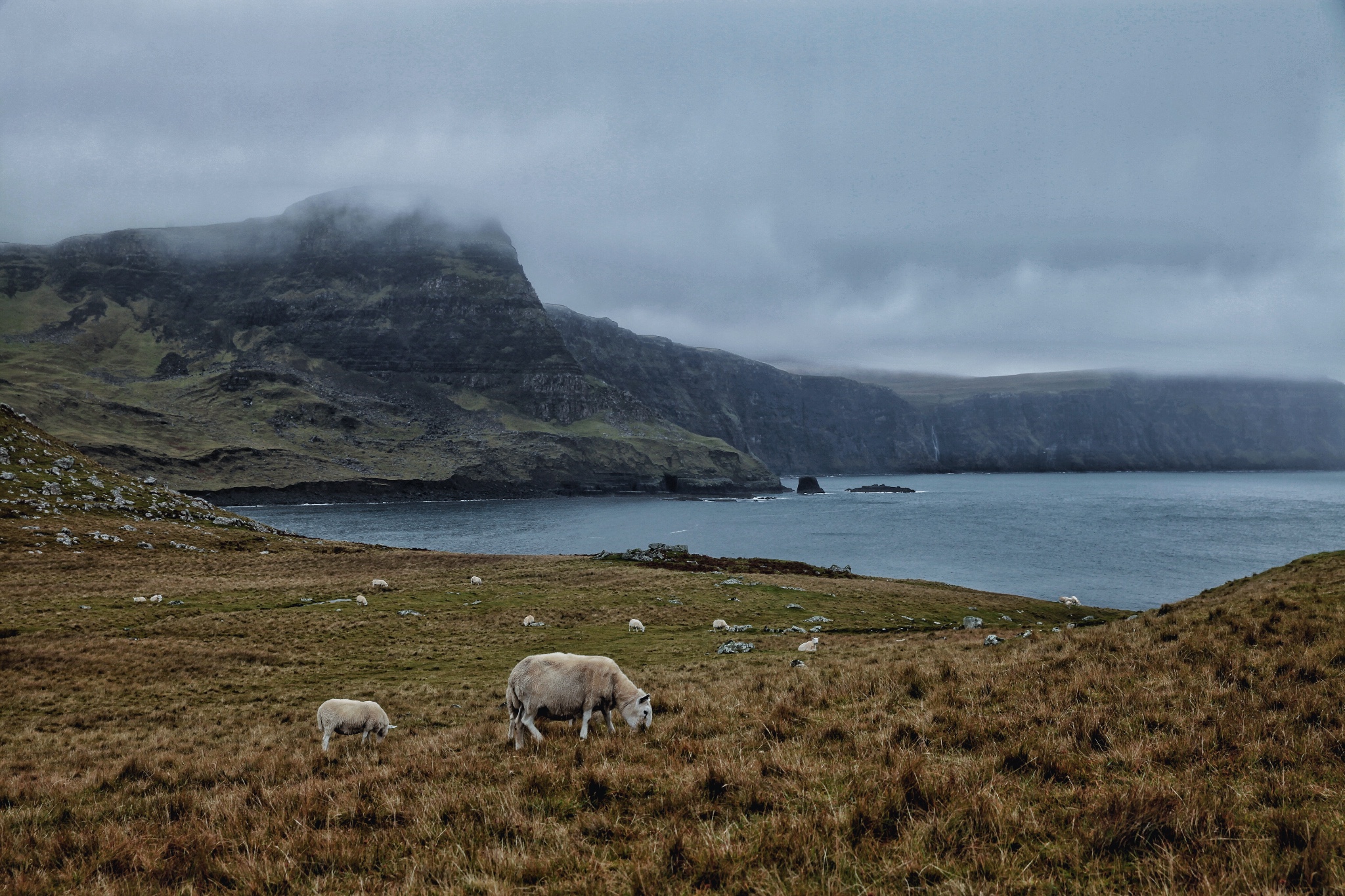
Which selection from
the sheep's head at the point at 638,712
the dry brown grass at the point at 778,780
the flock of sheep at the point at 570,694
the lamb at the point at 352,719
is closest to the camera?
the dry brown grass at the point at 778,780

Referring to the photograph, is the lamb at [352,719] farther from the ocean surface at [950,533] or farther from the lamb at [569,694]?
the ocean surface at [950,533]

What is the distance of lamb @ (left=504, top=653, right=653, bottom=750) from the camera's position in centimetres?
1015

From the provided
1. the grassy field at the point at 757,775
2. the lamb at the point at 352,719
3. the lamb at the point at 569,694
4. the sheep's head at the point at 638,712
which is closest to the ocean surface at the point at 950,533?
the grassy field at the point at 757,775

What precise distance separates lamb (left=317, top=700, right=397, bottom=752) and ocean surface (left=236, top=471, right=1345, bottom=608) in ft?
203

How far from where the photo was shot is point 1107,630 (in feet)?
47.6

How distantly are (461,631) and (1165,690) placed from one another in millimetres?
27086

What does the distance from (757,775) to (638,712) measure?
386cm

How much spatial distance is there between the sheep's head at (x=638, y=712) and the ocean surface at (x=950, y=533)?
6019cm

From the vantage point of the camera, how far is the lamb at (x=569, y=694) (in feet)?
33.3

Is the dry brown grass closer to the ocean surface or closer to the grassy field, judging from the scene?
the grassy field

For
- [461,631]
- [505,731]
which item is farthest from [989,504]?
[505,731]

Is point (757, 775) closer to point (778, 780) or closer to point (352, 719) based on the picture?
point (778, 780)

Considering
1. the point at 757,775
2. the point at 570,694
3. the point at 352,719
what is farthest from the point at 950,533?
the point at 757,775

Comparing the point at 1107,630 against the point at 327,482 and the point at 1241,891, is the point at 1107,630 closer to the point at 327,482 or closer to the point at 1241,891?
the point at 1241,891
